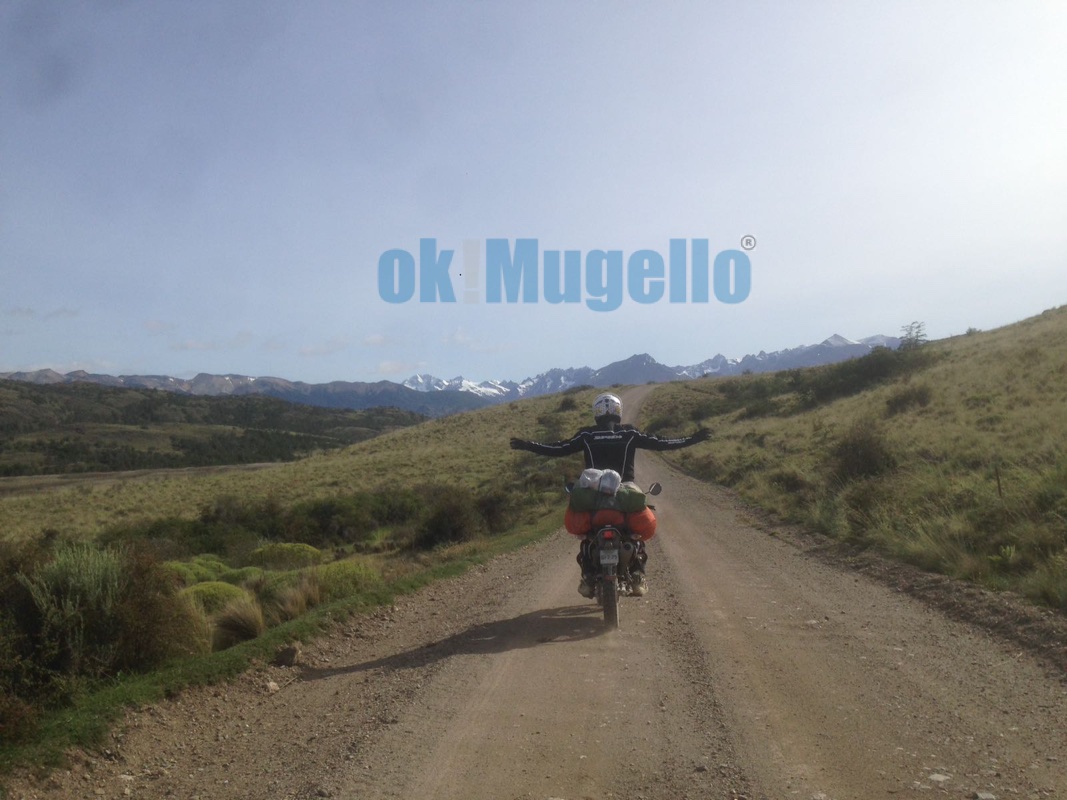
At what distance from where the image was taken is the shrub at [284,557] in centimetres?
1905

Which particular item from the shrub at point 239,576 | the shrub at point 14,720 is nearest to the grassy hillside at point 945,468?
the shrub at point 14,720

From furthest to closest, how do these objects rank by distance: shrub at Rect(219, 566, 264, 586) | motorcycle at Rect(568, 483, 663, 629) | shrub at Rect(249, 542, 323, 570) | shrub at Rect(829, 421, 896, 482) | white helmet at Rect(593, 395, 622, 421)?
shrub at Rect(249, 542, 323, 570) → shrub at Rect(829, 421, 896, 482) → shrub at Rect(219, 566, 264, 586) → white helmet at Rect(593, 395, 622, 421) → motorcycle at Rect(568, 483, 663, 629)

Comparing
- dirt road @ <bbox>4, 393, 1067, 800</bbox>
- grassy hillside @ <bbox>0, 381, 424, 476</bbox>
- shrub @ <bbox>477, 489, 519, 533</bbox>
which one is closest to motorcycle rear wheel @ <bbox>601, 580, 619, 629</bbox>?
dirt road @ <bbox>4, 393, 1067, 800</bbox>

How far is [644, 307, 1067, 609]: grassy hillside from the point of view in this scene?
9477 millimetres

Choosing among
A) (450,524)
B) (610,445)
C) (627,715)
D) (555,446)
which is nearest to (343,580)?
(555,446)

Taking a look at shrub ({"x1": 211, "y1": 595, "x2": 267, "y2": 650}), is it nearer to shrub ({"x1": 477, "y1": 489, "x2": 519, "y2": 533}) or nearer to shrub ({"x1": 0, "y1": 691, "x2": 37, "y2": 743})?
shrub ({"x1": 0, "y1": 691, "x2": 37, "y2": 743})

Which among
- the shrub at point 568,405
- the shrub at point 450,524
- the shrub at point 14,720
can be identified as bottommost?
the shrub at point 450,524

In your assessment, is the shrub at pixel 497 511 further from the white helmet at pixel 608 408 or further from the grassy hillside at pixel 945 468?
the white helmet at pixel 608 408

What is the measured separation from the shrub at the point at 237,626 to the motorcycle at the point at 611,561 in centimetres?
359

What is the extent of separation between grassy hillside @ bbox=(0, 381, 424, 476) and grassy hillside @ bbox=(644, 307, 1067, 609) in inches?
2477

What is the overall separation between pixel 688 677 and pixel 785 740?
138 cm

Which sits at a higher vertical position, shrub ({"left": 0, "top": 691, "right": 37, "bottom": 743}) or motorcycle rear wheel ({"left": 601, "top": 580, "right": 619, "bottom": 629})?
shrub ({"left": 0, "top": 691, "right": 37, "bottom": 743})

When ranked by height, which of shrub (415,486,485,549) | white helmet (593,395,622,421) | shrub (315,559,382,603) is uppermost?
white helmet (593,395,622,421)

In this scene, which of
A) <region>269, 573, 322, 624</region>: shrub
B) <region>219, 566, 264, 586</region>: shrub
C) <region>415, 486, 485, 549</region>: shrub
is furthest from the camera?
<region>415, 486, 485, 549</region>: shrub
